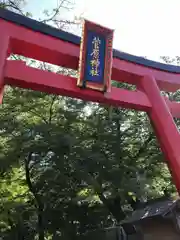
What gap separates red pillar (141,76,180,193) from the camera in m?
6.12

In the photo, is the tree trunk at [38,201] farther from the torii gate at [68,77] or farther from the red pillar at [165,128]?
the red pillar at [165,128]

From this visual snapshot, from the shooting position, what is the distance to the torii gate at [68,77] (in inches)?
215

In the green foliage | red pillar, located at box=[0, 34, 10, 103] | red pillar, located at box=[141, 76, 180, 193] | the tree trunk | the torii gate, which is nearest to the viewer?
red pillar, located at box=[0, 34, 10, 103]

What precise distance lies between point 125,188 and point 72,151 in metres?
2.39

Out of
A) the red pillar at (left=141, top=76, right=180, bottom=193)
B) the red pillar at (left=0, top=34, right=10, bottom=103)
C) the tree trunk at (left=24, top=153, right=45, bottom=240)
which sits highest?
the red pillar at (left=0, top=34, right=10, bottom=103)

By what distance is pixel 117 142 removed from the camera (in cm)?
1285

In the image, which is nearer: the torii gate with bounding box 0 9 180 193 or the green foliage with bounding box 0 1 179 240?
the torii gate with bounding box 0 9 180 193

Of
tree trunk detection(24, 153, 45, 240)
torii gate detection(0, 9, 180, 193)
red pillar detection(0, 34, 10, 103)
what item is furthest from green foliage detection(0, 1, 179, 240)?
red pillar detection(0, 34, 10, 103)

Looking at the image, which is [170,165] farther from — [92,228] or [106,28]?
[92,228]

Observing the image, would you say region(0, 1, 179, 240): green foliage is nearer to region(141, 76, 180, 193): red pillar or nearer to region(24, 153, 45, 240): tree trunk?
region(24, 153, 45, 240): tree trunk

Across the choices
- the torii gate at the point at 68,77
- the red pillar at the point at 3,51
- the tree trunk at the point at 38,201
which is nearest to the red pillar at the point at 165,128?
the torii gate at the point at 68,77

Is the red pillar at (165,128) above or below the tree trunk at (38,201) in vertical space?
above

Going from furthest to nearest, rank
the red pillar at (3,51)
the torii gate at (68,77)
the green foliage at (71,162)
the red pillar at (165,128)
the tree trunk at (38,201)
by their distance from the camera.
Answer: the tree trunk at (38,201) → the green foliage at (71,162) → the red pillar at (165,128) → the torii gate at (68,77) → the red pillar at (3,51)

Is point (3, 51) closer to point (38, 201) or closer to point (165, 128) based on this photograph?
point (165, 128)
